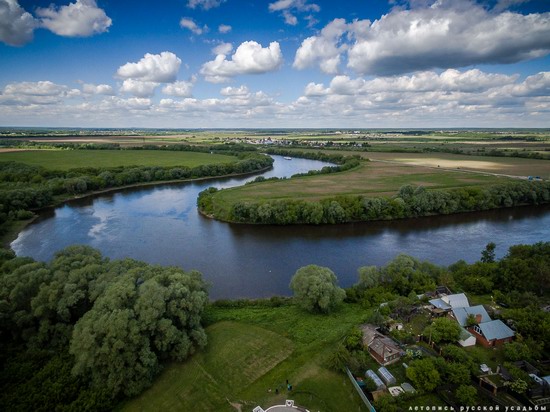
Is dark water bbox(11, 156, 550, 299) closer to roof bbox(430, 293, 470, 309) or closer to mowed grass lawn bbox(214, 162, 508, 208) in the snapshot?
roof bbox(430, 293, 470, 309)

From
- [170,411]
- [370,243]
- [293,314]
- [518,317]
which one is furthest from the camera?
[370,243]

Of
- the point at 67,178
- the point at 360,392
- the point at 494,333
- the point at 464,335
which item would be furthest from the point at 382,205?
the point at 67,178

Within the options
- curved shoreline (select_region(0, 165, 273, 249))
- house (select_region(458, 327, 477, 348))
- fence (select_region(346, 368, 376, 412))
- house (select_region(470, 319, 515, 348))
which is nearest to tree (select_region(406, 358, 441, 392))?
fence (select_region(346, 368, 376, 412))

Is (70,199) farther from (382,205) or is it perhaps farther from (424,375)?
(424,375)

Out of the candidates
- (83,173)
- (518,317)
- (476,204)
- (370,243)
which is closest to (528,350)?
(518,317)

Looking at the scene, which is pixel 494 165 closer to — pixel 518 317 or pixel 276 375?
pixel 518 317

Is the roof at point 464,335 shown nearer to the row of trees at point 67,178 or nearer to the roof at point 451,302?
the roof at point 451,302
